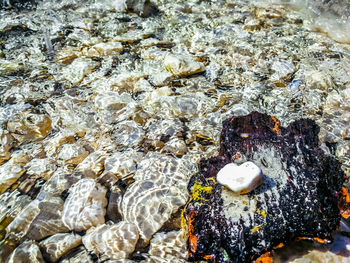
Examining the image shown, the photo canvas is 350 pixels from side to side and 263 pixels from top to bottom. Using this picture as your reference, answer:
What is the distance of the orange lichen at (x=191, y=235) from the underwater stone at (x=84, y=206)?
89cm

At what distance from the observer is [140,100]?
397 centimetres

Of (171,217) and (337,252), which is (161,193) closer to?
(171,217)

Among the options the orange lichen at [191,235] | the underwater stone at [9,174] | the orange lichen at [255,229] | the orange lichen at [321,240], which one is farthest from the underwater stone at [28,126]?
the orange lichen at [321,240]

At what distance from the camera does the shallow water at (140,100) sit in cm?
248

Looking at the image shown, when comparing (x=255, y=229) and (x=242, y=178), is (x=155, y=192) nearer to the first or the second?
(x=242, y=178)

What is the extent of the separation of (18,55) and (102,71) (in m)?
1.96

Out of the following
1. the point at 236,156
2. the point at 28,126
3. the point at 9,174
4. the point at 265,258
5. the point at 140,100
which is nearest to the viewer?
the point at 265,258

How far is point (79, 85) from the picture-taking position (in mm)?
4281

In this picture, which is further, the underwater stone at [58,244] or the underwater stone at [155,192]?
the underwater stone at [155,192]

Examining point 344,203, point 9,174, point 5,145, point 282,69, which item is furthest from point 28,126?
point 282,69

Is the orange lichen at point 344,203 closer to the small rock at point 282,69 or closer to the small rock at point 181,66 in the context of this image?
the small rock at point 282,69

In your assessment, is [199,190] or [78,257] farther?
[199,190]

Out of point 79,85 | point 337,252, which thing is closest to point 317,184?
point 337,252

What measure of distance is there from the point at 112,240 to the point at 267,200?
58.6 inches
